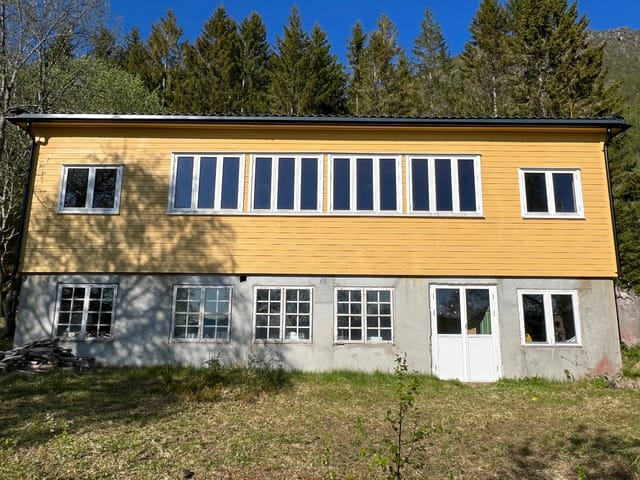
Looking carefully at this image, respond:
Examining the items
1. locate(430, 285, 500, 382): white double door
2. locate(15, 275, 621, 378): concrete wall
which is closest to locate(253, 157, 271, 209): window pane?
locate(15, 275, 621, 378): concrete wall

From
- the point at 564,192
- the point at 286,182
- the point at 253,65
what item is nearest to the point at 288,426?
the point at 286,182

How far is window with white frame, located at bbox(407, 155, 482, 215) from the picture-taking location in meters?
11.6

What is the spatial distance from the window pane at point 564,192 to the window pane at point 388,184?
407 cm

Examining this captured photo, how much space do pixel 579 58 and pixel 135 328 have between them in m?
27.9

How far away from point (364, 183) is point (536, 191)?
436 cm

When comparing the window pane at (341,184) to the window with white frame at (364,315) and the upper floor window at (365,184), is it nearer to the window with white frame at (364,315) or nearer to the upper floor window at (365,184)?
the upper floor window at (365,184)

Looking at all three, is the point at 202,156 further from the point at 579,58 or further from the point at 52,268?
the point at 579,58

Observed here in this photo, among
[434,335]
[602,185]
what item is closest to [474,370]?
[434,335]

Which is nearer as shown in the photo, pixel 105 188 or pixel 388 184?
pixel 388 184

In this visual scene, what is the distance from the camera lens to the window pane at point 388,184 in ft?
38.3

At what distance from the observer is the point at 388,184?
1180 centimetres

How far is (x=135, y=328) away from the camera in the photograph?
1123 centimetres

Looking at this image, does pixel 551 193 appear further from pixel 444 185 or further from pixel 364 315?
pixel 364 315

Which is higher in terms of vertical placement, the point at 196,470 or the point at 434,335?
the point at 434,335
